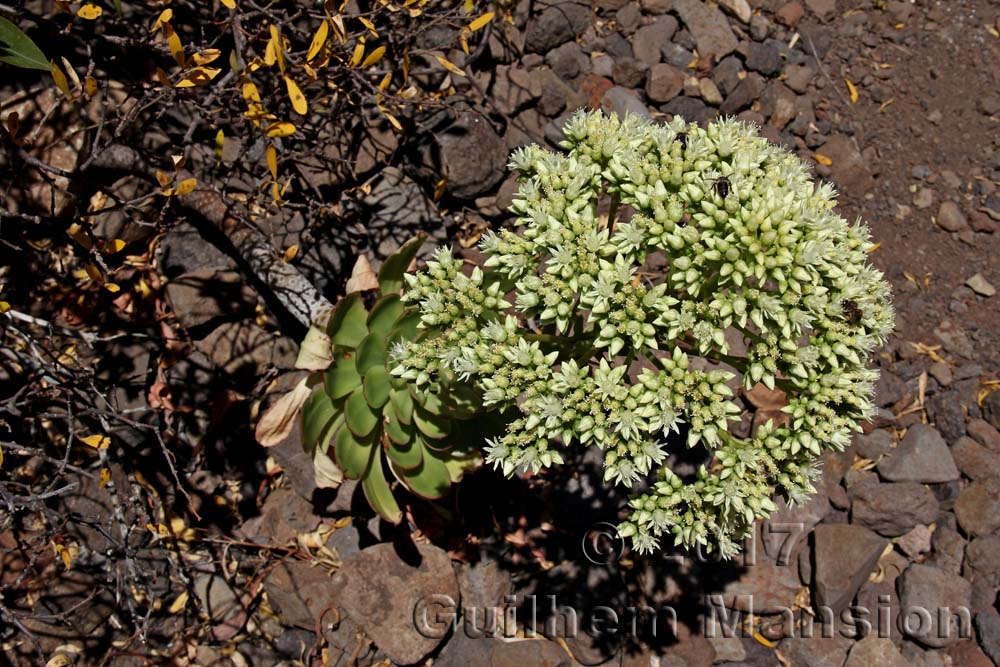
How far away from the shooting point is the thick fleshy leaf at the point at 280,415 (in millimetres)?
3836

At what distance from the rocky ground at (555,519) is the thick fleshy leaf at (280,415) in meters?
0.46

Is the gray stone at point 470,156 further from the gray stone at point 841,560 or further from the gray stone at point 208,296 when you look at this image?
the gray stone at point 841,560

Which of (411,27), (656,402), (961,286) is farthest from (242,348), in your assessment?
(961,286)

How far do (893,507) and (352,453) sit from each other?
3.15 m

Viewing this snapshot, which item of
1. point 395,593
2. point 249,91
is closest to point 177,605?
point 395,593

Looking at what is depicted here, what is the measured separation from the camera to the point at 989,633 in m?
4.22

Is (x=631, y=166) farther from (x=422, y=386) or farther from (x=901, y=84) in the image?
(x=901, y=84)

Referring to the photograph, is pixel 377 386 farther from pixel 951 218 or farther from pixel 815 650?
pixel 951 218

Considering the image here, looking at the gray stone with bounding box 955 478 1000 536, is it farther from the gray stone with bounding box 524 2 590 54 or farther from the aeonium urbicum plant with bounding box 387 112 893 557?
the gray stone with bounding box 524 2 590 54

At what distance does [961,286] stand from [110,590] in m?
5.49

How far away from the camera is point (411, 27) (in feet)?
14.7

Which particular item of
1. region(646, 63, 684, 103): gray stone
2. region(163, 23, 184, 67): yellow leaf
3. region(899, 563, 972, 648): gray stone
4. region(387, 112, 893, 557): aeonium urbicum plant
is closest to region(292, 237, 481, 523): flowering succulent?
region(387, 112, 893, 557): aeonium urbicum plant

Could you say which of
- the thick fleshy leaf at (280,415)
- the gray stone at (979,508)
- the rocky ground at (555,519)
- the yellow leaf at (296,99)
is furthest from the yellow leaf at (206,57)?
the gray stone at (979,508)

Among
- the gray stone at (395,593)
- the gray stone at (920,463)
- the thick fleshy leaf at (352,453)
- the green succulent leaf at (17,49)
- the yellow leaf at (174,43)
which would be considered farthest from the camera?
the gray stone at (920,463)
